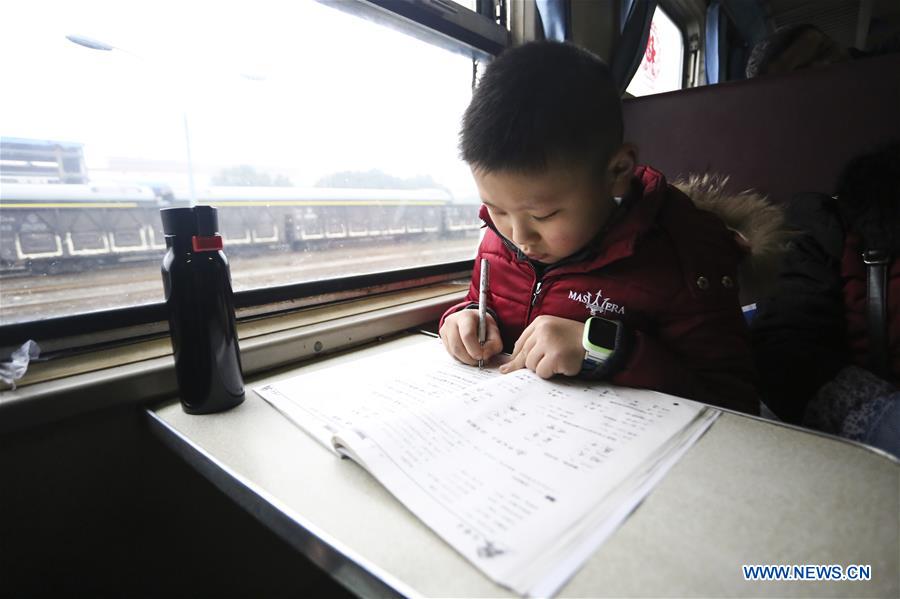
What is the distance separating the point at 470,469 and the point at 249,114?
3.19 ft

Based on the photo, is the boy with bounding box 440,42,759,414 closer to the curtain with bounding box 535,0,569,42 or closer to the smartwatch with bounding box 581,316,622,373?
the smartwatch with bounding box 581,316,622,373

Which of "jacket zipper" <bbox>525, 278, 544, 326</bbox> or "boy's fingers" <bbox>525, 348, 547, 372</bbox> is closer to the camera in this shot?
"boy's fingers" <bbox>525, 348, 547, 372</bbox>

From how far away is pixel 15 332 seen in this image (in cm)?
73

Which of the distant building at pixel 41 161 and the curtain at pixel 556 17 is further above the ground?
the curtain at pixel 556 17

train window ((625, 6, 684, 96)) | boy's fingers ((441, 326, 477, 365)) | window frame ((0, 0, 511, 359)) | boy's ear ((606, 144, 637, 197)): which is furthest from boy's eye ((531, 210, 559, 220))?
train window ((625, 6, 684, 96))

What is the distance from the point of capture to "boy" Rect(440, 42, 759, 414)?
0.68 meters

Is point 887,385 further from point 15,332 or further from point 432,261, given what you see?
point 15,332

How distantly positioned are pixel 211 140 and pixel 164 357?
0.51 meters

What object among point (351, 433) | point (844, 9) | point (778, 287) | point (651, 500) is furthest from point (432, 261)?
point (844, 9)

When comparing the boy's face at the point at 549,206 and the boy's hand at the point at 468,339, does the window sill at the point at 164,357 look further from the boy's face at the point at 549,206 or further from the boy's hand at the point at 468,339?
the boy's face at the point at 549,206

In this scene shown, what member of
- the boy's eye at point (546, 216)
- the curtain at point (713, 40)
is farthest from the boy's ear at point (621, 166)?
the curtain at point (713, 40)

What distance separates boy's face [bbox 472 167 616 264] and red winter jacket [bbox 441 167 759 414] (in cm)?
6

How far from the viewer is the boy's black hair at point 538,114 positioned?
0.67 m

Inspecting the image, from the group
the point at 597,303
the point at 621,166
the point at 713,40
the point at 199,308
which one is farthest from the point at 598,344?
the point at 713,40
